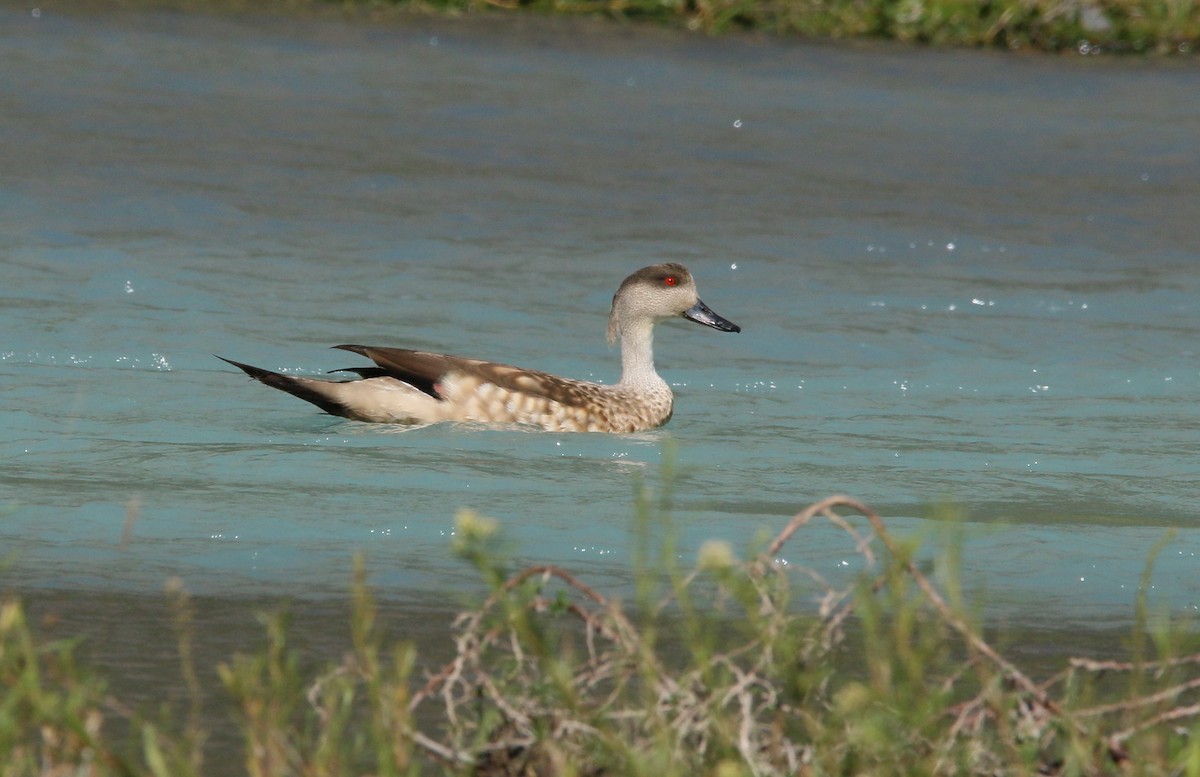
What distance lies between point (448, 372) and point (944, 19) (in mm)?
12375

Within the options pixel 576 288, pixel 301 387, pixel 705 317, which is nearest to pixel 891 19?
pixel 576 288

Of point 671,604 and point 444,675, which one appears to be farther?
point 671,604

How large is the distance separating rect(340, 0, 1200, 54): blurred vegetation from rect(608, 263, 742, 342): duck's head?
33.6ft

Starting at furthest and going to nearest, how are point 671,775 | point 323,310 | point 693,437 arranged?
1. point 323,310
2. point 693,437
3. point 671,775

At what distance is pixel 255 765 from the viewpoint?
363cm

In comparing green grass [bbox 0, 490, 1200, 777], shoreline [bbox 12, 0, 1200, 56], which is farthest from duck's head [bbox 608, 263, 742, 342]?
shoreline [bbox 12, 0, 1200, 56]

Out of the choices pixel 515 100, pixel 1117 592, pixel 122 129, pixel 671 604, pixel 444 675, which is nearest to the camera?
pixel 444 675

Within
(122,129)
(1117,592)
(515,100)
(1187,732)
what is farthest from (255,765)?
(515,100)

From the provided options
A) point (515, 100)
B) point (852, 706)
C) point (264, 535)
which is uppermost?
point (515, 100)

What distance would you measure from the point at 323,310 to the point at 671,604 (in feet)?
18.5

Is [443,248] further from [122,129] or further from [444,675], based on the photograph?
[444,675]

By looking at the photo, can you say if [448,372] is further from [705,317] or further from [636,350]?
[705,317]

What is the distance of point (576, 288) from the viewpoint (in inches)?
469

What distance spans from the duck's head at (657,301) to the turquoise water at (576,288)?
0.44 metres
